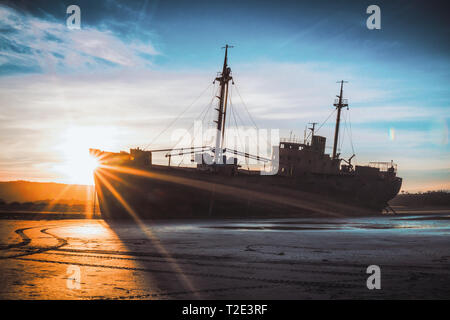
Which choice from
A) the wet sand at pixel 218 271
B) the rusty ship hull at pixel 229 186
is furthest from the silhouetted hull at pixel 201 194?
the wet sand at pixel 218 271

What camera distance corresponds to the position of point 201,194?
91.6 ft

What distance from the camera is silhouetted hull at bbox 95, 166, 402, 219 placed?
26781mm

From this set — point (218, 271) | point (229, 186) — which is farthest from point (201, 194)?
point (218, 271)

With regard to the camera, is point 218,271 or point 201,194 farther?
point 201,194

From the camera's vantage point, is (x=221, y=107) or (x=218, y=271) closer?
(x=218, y=271)

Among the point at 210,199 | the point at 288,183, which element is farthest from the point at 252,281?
Result: the point at 288,183

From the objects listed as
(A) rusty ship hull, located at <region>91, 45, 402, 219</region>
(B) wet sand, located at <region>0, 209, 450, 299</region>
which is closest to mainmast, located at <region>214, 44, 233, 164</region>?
(A) rusty ship hull, located at <region>91, 45, 402, 219</region>

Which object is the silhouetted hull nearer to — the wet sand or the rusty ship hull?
the rusty ship hull

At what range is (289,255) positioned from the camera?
28.8 ft

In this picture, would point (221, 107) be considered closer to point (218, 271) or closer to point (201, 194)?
point (201, 194)

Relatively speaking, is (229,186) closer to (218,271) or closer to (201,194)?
(201,194)

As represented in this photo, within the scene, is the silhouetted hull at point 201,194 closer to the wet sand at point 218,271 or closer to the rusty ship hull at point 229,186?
the rusty ship hull at point 229,186

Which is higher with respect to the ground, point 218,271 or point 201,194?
point 218,271
